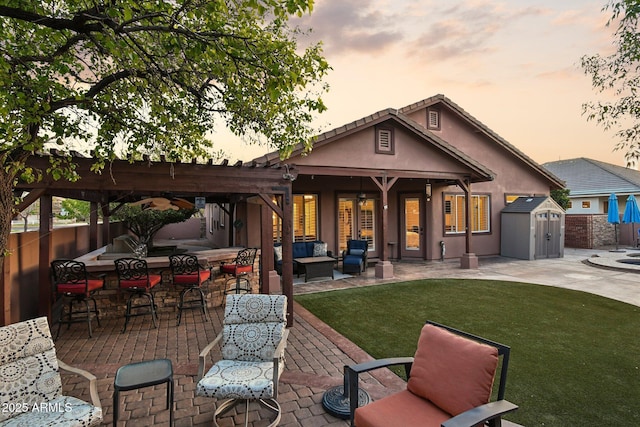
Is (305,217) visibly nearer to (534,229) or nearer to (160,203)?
(160,203)

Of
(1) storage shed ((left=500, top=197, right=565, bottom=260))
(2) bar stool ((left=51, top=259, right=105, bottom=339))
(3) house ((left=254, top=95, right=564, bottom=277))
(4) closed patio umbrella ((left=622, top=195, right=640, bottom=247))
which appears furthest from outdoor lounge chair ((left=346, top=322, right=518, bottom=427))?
(4) closed patio umbrella ((left=622, top=195, right=640, bottom=247))

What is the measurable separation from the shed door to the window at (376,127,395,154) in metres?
7.28

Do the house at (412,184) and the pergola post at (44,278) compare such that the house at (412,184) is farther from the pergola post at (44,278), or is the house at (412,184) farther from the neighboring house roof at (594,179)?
the neighboring house roof at (594,179)

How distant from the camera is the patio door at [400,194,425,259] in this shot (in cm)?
1299

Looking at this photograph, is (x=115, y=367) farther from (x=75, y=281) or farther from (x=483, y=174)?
(x=483, y=174)

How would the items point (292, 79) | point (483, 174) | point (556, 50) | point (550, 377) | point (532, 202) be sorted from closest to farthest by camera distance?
point (292, 79) → point (550, 377) → point (556, 50) → point (483, 174) → point (532, 202)

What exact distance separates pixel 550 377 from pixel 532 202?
36.9 ft

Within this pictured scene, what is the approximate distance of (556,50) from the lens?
28.5ft

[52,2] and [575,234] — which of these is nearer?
[52,2]

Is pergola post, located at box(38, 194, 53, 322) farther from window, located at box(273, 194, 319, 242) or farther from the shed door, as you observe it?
the shed door

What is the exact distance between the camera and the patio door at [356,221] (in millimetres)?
12094

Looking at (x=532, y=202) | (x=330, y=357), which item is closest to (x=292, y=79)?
(x=330, y=357)

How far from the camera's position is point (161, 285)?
21.2 feet

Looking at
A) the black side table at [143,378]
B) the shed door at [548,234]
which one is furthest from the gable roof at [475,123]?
the black side table at [143,378]
